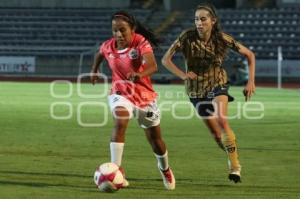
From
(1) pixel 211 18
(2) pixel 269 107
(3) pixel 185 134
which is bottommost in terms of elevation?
(2) pixel 269 107

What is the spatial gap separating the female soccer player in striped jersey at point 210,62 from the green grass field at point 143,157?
65cm

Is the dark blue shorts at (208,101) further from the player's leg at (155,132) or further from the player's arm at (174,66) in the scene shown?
the player's leg at (155,132)

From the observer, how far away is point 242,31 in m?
48.4

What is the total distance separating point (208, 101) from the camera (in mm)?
10172

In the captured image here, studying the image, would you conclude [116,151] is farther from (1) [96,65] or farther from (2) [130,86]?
(1) [96,65]

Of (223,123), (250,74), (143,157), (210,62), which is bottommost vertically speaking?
(143,157)

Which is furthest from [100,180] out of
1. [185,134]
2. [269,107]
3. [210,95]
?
[269,107]

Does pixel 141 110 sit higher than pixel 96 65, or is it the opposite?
pixel 96 65

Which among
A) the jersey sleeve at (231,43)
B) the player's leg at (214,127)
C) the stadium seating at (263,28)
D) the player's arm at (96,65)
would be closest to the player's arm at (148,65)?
the player's arm at (96,65)

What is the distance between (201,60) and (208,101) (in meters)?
0.56

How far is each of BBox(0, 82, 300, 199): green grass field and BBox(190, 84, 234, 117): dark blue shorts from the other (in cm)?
72

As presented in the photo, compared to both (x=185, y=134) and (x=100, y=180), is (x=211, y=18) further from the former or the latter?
(x=185, y=134)

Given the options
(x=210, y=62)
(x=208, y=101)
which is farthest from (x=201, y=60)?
(x=208, y=101)

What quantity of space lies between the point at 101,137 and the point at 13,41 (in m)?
36.7
